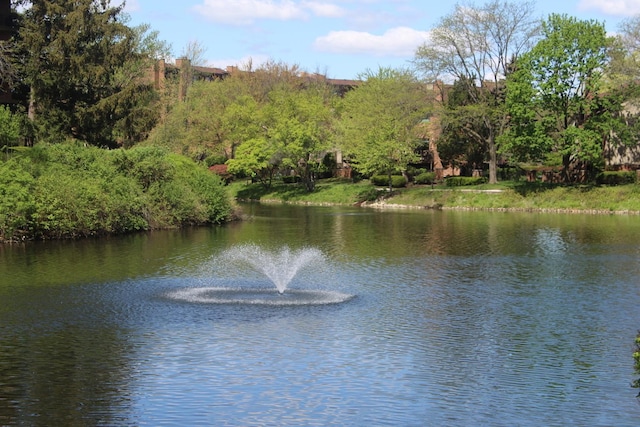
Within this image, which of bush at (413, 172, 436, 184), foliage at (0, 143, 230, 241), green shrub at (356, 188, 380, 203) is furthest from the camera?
bush at (413, 172, 436, 184)

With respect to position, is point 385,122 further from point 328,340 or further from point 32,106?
point 328,340

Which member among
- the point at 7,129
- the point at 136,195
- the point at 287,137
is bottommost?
the point at 136,195

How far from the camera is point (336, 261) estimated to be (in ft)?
120

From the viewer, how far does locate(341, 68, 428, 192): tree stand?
273ft

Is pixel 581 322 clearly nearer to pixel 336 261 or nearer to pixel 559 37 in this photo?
pixel 336 261

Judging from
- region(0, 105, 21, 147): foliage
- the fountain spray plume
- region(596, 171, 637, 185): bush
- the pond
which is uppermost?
region(0, 105, 21, 147): foliage

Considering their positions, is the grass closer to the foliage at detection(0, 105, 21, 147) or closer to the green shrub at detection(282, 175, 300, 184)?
the green shrub at detection(282, 175, 300, 184)

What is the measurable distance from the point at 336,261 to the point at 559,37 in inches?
1645

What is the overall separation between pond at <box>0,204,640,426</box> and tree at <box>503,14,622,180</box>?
1202 inches

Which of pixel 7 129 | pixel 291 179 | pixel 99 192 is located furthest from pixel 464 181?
pixel 7 129

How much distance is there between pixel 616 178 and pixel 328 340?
57781mm

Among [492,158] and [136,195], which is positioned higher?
[492,158]

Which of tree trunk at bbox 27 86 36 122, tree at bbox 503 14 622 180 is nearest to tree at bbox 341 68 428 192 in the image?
tree at bbox 503 14 622 180

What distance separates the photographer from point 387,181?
87.2 meters
